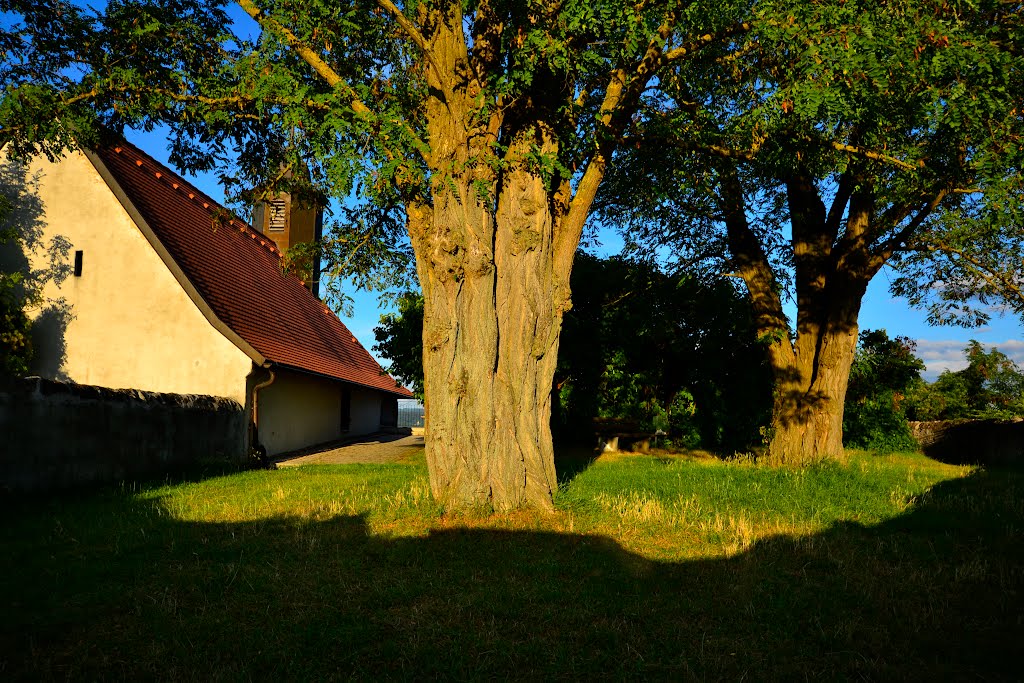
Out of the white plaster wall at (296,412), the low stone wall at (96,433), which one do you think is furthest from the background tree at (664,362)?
the low stone wall at (96,433)

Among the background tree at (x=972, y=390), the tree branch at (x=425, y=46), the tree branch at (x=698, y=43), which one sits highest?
the tree branch at (x=698, y=43)

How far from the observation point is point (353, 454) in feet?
65.8

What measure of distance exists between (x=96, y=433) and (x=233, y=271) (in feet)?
29.6

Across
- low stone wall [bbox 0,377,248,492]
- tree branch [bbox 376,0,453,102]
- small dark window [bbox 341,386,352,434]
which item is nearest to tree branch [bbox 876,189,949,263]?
tree branch [bbox 376,0,453,102]

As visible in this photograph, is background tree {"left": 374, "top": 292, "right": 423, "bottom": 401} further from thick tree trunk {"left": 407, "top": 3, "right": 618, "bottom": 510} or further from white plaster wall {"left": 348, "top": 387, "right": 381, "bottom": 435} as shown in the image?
thick tree trunk {"left": 407, "top": 3, "right": 618, "bottom": 510}

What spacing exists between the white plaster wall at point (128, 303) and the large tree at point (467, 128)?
6837mm

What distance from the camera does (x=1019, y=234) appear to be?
41.6ft

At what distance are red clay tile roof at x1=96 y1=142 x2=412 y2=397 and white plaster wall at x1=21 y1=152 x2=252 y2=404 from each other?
486 millimetres

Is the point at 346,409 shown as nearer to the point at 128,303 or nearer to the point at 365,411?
the point at 365,411

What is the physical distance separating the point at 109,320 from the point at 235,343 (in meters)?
3.14

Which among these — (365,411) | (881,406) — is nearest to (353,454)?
(365,411)

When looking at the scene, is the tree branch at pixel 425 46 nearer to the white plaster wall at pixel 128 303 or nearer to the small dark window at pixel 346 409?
the white plaster wall at pixel 128 303

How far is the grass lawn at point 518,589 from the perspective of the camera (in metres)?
4.08

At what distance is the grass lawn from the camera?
4.08 m
